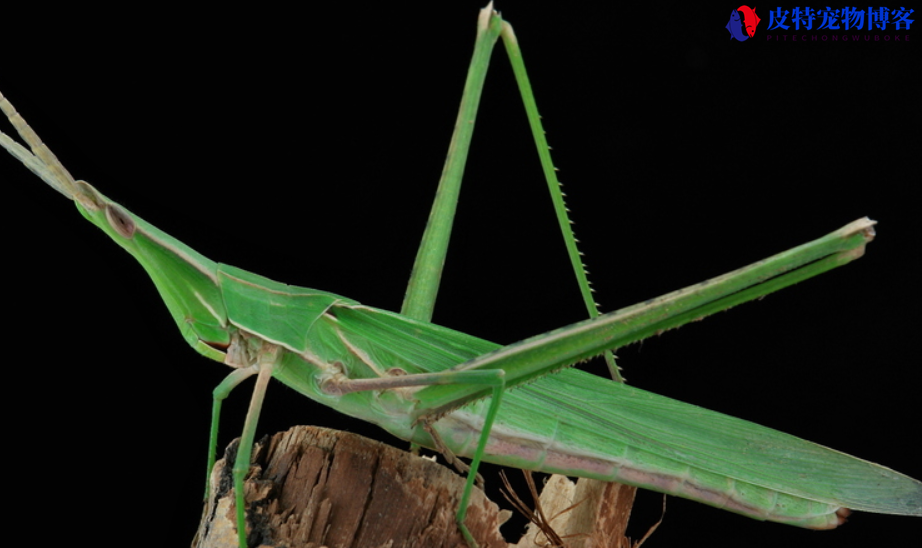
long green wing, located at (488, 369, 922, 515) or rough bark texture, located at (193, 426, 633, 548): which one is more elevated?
long green wing, located at (488, 369, 922, 515)

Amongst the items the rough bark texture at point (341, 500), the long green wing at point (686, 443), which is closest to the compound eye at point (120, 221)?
the rough bark texture at point (341, 500)

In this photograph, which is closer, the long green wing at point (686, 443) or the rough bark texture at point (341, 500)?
the rough bark texture at point (341, 500)

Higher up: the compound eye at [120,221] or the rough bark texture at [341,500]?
the compound eye at [120,221]

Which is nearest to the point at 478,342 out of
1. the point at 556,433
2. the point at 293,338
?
the point at 556,433

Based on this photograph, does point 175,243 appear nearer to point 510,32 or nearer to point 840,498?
point 510,32

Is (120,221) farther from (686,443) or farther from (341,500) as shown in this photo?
(686,443)

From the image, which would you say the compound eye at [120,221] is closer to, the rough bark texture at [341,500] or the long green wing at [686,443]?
the rough bark texture at [341,500]

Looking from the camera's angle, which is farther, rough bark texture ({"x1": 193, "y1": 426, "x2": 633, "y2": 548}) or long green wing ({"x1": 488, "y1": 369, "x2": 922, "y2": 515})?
long green wing ({"x1": 488, "y1": 369, "x2": 922, "y2": 515})

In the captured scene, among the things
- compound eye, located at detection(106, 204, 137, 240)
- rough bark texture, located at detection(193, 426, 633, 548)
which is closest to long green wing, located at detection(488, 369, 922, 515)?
rough bark texture, located at detection(193, 426, 633, 548)

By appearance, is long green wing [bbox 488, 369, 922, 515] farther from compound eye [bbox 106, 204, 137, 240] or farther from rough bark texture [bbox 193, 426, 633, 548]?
compound eye [bbox 106, 204, 137, 240]
